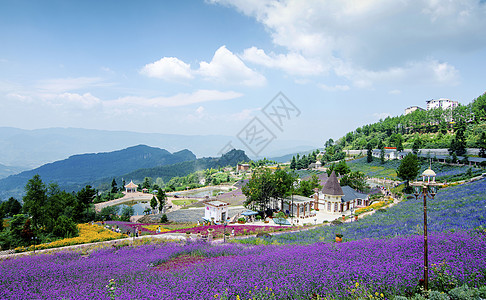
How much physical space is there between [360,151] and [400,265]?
101949 millimetres

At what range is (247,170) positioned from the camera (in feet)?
403

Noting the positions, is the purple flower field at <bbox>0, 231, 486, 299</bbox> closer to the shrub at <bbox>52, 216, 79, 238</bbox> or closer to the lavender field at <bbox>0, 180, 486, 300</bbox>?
the lavender field at <bbox>0, 180, 486, 300</bbox>

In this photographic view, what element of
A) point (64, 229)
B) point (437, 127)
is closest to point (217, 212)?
point (64, 229)

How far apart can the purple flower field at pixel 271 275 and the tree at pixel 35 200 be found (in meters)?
15.2

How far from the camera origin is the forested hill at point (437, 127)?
228ft

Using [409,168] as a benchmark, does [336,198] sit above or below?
below

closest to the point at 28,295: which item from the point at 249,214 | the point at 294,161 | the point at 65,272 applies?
the point at 65,272

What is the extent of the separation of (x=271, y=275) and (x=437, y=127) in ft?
336

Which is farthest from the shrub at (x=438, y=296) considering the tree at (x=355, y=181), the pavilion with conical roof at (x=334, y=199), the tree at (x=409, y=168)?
the tree at (x=355, y=181)

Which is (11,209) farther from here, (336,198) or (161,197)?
(336,198)

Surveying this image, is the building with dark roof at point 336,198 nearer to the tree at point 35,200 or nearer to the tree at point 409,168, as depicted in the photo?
the tree at point 409,168

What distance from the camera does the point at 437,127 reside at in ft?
279

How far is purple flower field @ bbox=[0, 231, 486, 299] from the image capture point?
579 centimetres

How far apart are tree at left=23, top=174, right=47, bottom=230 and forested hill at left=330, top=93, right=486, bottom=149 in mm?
80045
